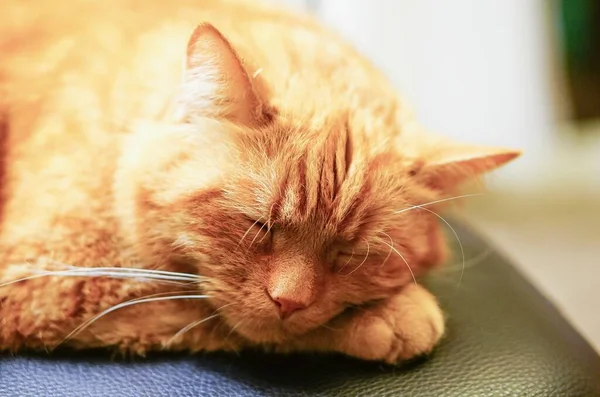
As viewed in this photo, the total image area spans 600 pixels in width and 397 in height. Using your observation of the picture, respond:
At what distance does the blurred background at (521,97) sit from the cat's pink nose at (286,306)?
63.5 inches

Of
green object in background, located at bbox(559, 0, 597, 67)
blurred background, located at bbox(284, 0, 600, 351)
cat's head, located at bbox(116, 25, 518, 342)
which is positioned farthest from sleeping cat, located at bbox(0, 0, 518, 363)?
green object in background, located at bbox(559, 0, 597, 67)

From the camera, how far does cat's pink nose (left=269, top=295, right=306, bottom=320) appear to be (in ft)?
3.08

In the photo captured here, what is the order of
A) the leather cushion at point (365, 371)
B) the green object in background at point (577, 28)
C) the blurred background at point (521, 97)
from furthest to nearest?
the green object in background at point (577, 28) < the blurred background at point (521, 97) < the leather cushion at point (365, 371)

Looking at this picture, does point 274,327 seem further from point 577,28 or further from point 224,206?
point 577,28

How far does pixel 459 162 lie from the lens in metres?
1.06

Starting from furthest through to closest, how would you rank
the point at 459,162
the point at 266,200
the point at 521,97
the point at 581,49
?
the point at 581,49, the point at 521,97, the point at 459,162, the point at 266,200

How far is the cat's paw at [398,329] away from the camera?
38.9 inches

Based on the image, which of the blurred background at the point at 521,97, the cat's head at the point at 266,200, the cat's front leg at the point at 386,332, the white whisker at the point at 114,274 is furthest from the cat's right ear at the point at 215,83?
the blurred background at the point at 521,97

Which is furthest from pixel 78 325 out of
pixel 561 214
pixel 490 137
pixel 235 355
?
pixel 561 214

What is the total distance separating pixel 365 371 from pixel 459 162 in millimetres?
371

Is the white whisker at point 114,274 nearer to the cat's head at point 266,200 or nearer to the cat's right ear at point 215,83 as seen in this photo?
the cat's head at point 266,200

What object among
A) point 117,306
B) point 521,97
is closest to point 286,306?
point 117,306

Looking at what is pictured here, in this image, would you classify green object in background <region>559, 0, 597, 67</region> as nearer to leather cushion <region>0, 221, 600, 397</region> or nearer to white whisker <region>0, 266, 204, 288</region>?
leather cushion <region>0, 221, 600, 397</region>

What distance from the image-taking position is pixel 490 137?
110 inches
